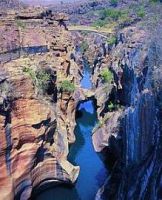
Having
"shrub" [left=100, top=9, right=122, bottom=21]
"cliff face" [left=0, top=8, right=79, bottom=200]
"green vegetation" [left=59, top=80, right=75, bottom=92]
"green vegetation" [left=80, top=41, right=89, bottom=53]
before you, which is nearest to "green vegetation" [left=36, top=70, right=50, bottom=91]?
"cliff face" [left=0, top=8, right=79, bottom=200]

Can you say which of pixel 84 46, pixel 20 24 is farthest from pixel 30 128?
pixel 84 46

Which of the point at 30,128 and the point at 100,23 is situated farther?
the point at 100,23

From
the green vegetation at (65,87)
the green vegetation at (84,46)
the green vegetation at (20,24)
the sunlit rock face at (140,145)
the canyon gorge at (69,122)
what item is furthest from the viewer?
the green vegetation at (84,46)

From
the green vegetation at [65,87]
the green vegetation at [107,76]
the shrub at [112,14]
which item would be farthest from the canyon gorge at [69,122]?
the shrub at [112,14]

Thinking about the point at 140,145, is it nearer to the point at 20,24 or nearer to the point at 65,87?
the point at 65,87

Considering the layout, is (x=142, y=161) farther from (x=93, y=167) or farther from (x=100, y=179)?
(x=93, y=167)

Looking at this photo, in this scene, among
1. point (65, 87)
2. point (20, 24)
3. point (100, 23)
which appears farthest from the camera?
point (100, 23)

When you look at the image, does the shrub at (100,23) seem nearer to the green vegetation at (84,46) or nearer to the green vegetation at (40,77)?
the green vegetation at (84,46)

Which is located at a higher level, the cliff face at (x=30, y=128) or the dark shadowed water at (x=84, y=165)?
the cliff face at (x=30, y=128)

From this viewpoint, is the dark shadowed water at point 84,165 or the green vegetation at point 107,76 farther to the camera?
the green vegetation at point 107,76

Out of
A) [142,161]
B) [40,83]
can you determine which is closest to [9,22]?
[40,83]
